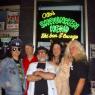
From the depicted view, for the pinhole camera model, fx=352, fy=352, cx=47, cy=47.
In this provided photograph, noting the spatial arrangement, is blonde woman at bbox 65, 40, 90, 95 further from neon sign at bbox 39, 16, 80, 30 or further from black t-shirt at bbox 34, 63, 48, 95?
neon sign at bbox 39, 16, 80, 30

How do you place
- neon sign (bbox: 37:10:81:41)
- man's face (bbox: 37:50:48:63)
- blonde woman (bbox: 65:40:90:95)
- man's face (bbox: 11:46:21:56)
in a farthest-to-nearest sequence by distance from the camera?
neon sign (bbox: 37:10:81:41)
man's face (bbox: 37:50:48:63)
man's face (bbox: 11:46:21:56)
blonde woman (bbox: 65:40:90:95)

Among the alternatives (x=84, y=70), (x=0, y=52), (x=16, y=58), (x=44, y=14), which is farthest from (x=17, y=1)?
(x=84, y=70)

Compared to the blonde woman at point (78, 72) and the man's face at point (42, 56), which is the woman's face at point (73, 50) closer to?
the blonde woman at point (78, 72)

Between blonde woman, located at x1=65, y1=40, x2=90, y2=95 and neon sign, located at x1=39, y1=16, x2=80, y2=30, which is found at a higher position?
neon sign, located at x1=39, y1=16, x2=80, y2=30

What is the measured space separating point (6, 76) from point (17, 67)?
0.97 ft

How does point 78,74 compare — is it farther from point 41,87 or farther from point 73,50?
point 41,87

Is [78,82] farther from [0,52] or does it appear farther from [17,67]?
[0,52]

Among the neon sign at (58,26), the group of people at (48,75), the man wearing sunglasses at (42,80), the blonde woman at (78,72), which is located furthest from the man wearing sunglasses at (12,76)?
the neon sign at (58,26)

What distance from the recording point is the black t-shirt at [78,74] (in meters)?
5.30

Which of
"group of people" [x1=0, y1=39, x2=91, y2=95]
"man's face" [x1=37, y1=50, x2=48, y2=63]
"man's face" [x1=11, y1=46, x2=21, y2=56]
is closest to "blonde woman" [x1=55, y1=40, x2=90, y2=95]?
"group of people" [x1=0, y1=39, x2=91, y2=95]

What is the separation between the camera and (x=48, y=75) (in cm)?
552

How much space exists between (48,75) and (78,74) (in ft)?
1.64

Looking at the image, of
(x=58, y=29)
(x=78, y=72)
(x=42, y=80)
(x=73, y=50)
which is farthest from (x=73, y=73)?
(x=58, y=29)

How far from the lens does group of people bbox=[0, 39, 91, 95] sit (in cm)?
534
